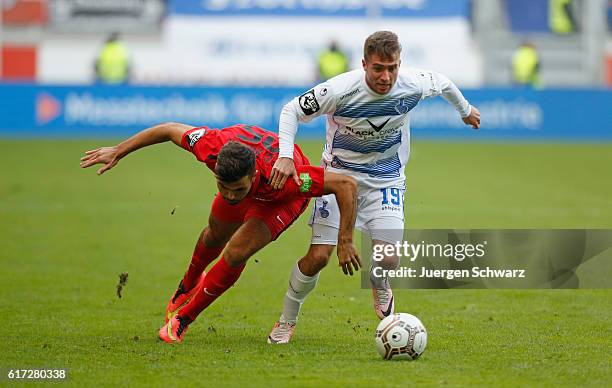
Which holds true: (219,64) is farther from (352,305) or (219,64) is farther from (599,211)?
(352,305)

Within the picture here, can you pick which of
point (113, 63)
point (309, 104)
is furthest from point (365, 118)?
point (113, 63)

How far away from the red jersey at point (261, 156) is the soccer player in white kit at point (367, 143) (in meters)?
0.10

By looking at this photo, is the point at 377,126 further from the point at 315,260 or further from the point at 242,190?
the point at 242,190

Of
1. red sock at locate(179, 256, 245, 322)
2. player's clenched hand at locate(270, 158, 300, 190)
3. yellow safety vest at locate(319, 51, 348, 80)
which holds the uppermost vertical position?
player's clenched hand at locate(270, 158, 300, 190)

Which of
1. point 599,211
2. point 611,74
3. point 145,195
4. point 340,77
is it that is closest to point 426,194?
point 599,211

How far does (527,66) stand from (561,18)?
8.00 meters

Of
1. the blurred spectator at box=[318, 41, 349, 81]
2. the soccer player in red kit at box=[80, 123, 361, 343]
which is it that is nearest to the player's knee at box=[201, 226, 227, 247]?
the soccer player in red kit at box=[80, 123, 361, 343]

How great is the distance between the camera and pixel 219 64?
36.5 m

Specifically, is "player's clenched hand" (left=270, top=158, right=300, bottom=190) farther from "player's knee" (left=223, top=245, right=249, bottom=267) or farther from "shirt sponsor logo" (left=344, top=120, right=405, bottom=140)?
"shirt sponsor logo" (left=344, top=120, right=405, bottom=140)

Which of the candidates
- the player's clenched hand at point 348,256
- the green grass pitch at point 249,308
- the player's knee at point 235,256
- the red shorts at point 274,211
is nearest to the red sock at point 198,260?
the green grass pitch at point 249,308

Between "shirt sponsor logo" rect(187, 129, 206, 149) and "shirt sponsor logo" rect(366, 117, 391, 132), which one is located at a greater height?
"shirt sponsor logo" rect(366, 117, 391, 132)

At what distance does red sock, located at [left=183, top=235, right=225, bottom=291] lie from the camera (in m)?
8.07

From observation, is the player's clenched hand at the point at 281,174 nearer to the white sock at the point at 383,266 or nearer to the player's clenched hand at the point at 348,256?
the player's clenched hand at the point at 348,256

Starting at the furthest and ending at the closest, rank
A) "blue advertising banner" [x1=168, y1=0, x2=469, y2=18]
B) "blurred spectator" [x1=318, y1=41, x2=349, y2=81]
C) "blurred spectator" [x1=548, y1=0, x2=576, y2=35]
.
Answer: "blurred spectator" [x1=548, y1=0, x2=576, y2=35] → "blue advertising banner" [x1=168, y1=0, x2=469, y2=18] → "blurred spectator" [x1=318, y1=41, x2=349, y2=81]
